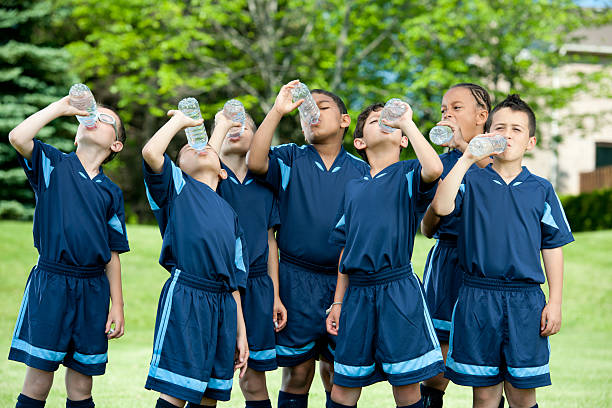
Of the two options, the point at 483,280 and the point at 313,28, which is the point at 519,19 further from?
the point at 483,280

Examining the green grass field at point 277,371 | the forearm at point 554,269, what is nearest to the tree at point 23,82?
the green grass field at point 277,371

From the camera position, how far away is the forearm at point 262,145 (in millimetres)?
4031

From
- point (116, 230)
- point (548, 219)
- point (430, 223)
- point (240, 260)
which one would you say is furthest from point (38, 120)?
point (548, 219)

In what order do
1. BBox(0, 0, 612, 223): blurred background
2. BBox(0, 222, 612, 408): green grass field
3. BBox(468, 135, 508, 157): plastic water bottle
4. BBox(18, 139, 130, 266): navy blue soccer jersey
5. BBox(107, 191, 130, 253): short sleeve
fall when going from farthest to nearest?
BBox(0, 0, 612, 223): blurred background
BBox(0, 222, 612, 408): green grass field
BBox(107, 191, 130, 253): short sleeve
BBox(18, 139, 130, 266): navy blue soccer jersey
BBox(468, 135, 508, 157): plastic water bottle

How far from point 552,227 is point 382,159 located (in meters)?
1.01

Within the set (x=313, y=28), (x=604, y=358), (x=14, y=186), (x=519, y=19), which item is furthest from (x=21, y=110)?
(x=604, y=358)

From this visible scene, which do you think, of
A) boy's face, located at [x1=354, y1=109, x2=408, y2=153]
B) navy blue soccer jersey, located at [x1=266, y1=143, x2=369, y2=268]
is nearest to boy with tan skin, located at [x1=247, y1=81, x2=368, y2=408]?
navy blue soccer jersey, located at [x1=266, y1=143, x2=369, y2=268]

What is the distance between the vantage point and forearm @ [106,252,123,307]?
4.05m

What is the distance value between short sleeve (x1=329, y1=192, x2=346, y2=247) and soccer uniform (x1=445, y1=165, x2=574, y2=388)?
2.09ft

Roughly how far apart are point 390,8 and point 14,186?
40.5 feet

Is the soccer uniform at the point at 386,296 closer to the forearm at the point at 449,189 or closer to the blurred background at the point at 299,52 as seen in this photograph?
the forearm at the point at 449,189

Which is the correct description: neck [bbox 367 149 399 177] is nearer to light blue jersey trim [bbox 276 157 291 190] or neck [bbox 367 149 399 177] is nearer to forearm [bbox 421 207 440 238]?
forearm [bbox 421 207 440 238]

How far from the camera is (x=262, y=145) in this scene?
4.15 m

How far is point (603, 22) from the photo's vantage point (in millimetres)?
22250
